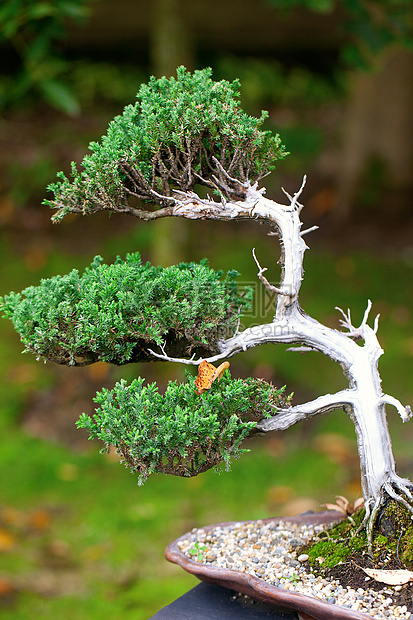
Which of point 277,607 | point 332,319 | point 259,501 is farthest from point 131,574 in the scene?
point 332,319

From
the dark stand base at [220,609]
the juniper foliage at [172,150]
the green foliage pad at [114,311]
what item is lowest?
the dark stand base at [220,609]

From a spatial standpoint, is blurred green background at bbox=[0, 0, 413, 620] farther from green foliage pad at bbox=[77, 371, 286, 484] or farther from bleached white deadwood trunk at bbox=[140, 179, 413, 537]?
green foliage pad at bbox=[77, 371, 286, 484]

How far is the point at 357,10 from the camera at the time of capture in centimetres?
374

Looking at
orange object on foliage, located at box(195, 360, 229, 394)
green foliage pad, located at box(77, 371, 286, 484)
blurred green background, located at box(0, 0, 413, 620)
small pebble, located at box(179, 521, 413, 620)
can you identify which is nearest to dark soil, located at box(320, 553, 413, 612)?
small pebble, located at box(179, 521, 413, 620)

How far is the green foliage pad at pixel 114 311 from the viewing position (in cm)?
186

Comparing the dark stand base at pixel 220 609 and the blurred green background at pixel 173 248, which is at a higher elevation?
the blurred green background at pixel 173 248

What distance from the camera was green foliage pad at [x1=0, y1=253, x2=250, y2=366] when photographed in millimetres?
1858

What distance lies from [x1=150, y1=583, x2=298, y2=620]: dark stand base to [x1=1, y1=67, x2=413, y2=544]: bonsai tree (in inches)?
16.3

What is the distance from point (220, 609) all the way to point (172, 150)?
1.44 meters

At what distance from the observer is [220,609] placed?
192 centimetres

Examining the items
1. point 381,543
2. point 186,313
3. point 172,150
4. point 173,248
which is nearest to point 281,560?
point 381,543

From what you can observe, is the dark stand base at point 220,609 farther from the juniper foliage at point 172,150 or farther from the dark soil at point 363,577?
the juniper foliage at point 172,150

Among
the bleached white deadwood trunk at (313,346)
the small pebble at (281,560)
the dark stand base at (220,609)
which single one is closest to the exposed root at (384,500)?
the bleached white deadwood trunk at (313,346)

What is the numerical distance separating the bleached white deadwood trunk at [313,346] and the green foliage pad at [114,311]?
132 mm
